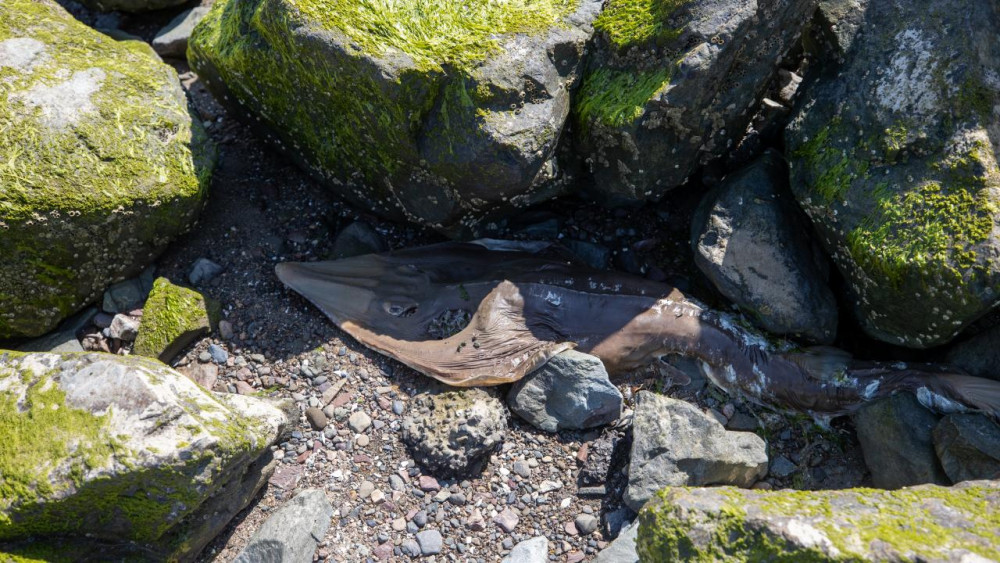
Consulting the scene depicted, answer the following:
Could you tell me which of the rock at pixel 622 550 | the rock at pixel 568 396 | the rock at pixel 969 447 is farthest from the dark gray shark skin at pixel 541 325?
the rock at pixel 622 550

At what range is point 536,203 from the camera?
223 inches

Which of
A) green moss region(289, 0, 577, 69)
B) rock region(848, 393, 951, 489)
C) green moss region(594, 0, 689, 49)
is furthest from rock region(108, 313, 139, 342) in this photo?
rock region(848, 393, 951, 489)

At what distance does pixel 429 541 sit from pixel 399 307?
1.74 meters

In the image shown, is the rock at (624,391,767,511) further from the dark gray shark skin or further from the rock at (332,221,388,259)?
the rock at (332,221,388,259)

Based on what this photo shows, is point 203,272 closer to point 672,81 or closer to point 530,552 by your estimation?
point 530,552

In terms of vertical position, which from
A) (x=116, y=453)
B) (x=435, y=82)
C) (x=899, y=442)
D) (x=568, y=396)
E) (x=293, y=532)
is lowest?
(x=293, y=532)

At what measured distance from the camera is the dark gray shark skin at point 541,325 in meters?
5.11

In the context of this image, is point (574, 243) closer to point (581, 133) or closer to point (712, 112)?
point (581, 133)

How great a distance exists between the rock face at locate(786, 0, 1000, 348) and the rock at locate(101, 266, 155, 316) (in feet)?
16.0

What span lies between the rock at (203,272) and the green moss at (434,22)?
2073 millimetres

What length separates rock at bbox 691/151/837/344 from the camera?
16.8ft

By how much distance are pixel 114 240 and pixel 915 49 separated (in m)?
5.55

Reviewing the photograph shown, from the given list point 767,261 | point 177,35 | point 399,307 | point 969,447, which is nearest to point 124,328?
point 399,307

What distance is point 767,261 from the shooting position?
202 inches
